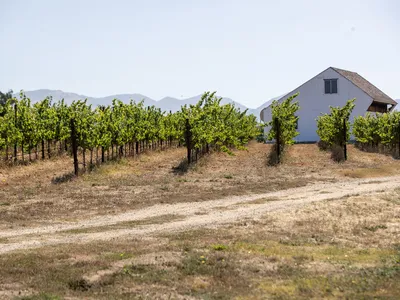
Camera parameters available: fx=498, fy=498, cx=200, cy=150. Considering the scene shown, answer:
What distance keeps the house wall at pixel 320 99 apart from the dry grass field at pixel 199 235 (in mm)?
30191

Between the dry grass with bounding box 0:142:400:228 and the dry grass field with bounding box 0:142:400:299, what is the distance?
14 cm

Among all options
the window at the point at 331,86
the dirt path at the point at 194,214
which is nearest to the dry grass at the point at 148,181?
the dirt path at the point at 194,214

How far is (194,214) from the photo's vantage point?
83.8ft

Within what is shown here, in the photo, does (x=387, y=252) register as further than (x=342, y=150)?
No

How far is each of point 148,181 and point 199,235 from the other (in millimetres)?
18423

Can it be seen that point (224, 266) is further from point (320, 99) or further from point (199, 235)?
point (320, 99)

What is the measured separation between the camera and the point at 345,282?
1316cm

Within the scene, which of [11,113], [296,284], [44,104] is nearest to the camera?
[296,284]

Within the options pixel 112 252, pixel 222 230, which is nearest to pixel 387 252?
pixel 222 230

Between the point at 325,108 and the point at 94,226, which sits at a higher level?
the point at 325,108

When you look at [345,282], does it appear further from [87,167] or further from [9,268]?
[87,167]

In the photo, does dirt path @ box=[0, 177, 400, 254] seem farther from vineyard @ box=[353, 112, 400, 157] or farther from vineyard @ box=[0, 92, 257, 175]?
vineyard @ box=[353, 112, 400, 157]

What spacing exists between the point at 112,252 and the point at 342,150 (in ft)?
133

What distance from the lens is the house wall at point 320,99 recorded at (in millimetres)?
70750
